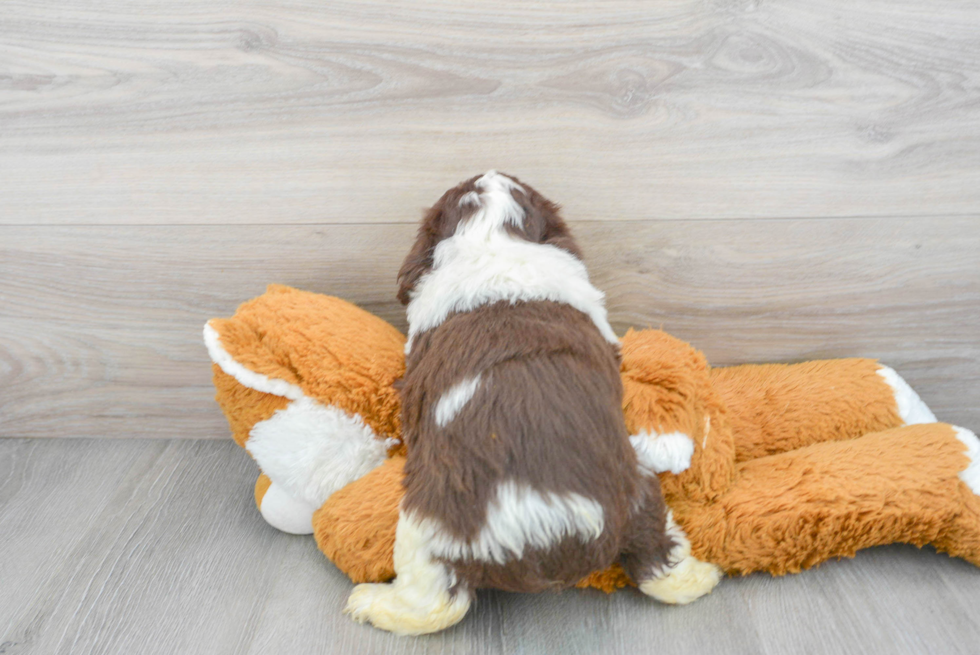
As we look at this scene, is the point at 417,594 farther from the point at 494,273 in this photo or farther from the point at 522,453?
the point at 494,273

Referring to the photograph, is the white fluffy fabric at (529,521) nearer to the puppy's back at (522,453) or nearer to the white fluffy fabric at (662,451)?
the puppy's back at (522,453)

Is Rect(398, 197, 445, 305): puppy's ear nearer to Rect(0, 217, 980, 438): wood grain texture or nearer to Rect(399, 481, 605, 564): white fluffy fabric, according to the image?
Rect(0, 217, 980, 438): wood grain texture

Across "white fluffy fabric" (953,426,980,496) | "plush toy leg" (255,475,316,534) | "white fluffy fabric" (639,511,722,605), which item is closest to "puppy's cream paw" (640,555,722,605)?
"white fluffy fabric" (639,511,722,605)

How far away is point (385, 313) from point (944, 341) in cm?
89

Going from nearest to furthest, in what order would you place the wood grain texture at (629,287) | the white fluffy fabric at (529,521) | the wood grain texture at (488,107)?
1. the white fluffy fabric at (529,521)
2. the wood grain texture at (488,107)
3. the wood grain texture at (629,287)

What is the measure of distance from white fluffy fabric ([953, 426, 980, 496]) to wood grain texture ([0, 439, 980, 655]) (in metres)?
0.11

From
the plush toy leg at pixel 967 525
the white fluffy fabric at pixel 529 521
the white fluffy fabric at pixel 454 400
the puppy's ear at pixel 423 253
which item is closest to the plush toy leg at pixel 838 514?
the plush toy leg at pixel 967 525

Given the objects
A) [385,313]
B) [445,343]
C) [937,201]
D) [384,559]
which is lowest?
[384,559]

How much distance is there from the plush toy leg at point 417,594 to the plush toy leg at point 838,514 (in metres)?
0.30

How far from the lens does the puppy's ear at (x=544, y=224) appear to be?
84 centimetres

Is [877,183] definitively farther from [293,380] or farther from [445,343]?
[293,380]

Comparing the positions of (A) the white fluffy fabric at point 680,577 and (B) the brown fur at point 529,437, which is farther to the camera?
(A) the white fluffy fabric at point 680,577

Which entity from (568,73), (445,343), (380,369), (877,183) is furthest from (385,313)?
(877,183)

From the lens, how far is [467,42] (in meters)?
0.93
